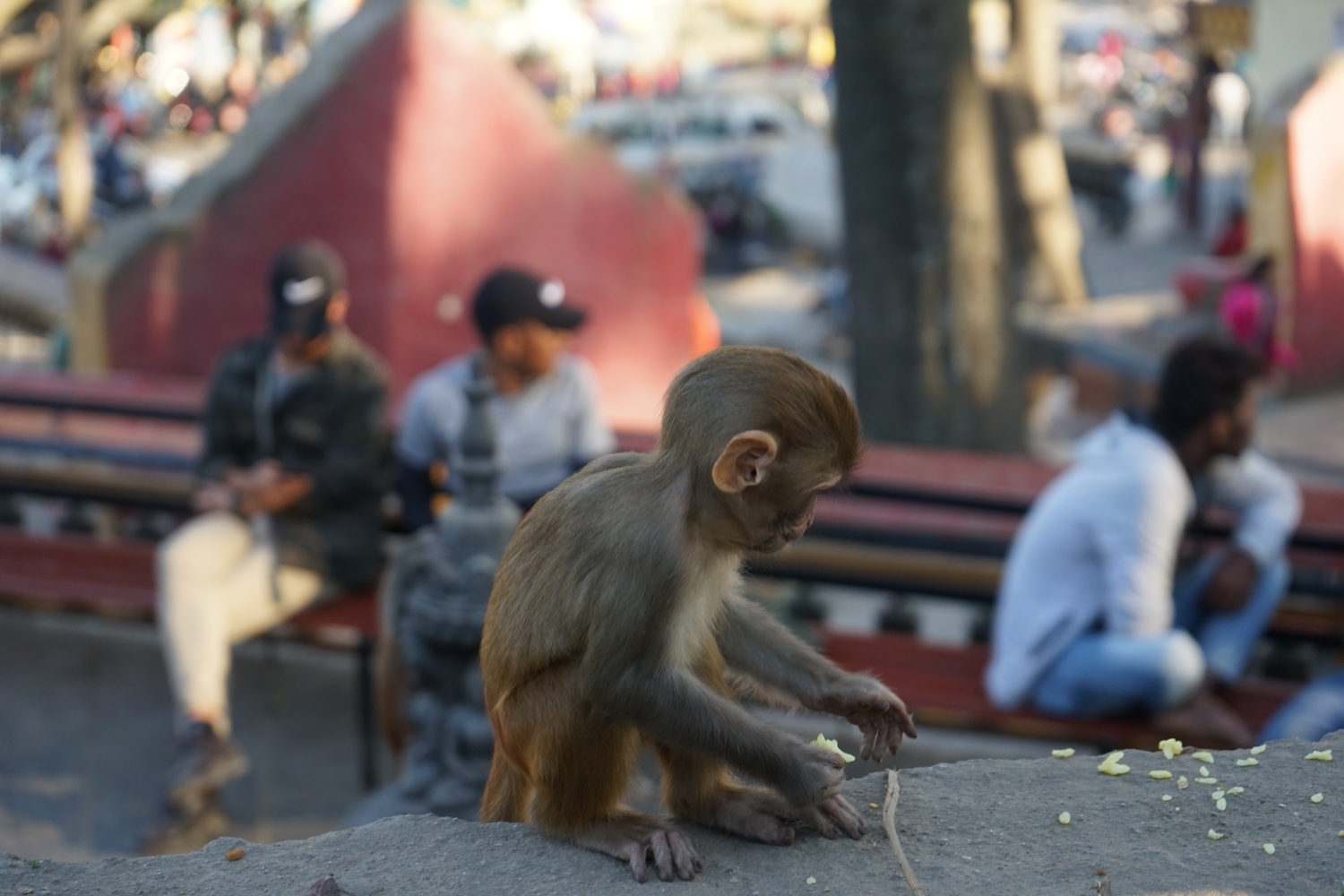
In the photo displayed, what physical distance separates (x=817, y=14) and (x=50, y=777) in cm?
3430

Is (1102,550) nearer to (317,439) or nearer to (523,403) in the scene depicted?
(523,403)

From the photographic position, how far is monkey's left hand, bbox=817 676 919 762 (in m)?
2.34

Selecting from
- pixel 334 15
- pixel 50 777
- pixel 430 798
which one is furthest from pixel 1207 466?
pixel 334 15

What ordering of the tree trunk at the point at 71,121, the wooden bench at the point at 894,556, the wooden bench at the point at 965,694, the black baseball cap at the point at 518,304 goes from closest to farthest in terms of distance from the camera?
the wooden bench at the point at 965,694, the wooden bench at the point at 894,556, the black baseball cap at the point at 518,304, the tree trunk at the point at 71,121

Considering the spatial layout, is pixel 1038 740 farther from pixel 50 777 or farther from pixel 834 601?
pixel 50 777

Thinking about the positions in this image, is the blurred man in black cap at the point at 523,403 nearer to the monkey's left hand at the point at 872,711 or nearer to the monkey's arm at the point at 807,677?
the monkey's arm at the point at 807,677

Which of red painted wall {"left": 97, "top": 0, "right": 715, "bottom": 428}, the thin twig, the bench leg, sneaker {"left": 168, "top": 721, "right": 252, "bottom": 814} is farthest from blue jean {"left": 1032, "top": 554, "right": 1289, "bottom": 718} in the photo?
red painted wall {"left": 97, "top": 0, "right": 715, "bottom": 428}

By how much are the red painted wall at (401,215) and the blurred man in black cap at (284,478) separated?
2.30 meters

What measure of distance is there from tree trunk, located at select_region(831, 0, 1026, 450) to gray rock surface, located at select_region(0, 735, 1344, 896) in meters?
4.90

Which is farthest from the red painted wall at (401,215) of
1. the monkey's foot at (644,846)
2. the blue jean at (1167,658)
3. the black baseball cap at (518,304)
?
the monkey's foot at (644,846)

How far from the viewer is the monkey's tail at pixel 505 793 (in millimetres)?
2508

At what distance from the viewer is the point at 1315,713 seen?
12.0ft

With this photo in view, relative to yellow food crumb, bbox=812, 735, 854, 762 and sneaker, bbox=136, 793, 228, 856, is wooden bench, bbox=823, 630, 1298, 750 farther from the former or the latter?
sneaker, bbox=136, 793, 228, 856

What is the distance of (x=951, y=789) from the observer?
253cm
